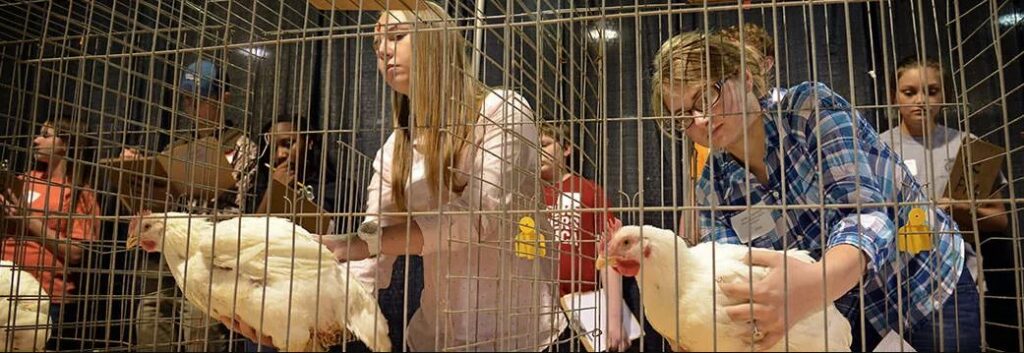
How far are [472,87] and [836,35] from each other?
1.55m

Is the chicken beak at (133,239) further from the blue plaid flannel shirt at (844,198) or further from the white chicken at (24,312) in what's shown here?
the blue plaid flannel shirt at (844,198)

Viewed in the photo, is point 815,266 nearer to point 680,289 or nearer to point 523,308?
point 680,289

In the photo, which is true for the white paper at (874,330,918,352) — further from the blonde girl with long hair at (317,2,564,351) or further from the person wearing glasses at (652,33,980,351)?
the blonde girl with long hair at (317,2,564,351)

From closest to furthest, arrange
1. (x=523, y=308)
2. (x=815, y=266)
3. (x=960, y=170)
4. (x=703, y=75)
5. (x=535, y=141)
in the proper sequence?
(x=815, y=266), (x=703, y=75), (x=523, y=308), (x=535, y=141), (x=960, y=170)

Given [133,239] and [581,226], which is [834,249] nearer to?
[581,226]

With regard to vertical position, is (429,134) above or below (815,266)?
above

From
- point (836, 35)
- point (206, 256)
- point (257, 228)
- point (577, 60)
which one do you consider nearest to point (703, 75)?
point (257, 228)

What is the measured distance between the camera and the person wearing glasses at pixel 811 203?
44.0 inches

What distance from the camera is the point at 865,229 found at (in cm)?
117

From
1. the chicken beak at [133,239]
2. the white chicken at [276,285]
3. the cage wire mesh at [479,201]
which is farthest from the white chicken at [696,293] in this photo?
the chicken beak at [133,239]

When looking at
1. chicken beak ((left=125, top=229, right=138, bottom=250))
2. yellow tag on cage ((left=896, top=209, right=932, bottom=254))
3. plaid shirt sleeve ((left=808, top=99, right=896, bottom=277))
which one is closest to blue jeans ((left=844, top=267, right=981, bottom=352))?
yellow tag on cage ((left=896, top=209, right=932, bottom=254))

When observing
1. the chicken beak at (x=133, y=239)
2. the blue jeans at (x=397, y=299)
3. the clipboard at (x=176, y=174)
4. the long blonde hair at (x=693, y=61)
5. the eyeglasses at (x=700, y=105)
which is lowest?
the blue jeans at (x=397, y=299)

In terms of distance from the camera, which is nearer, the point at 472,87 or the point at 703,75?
the point at 703,75

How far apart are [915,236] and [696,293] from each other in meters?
0.51
